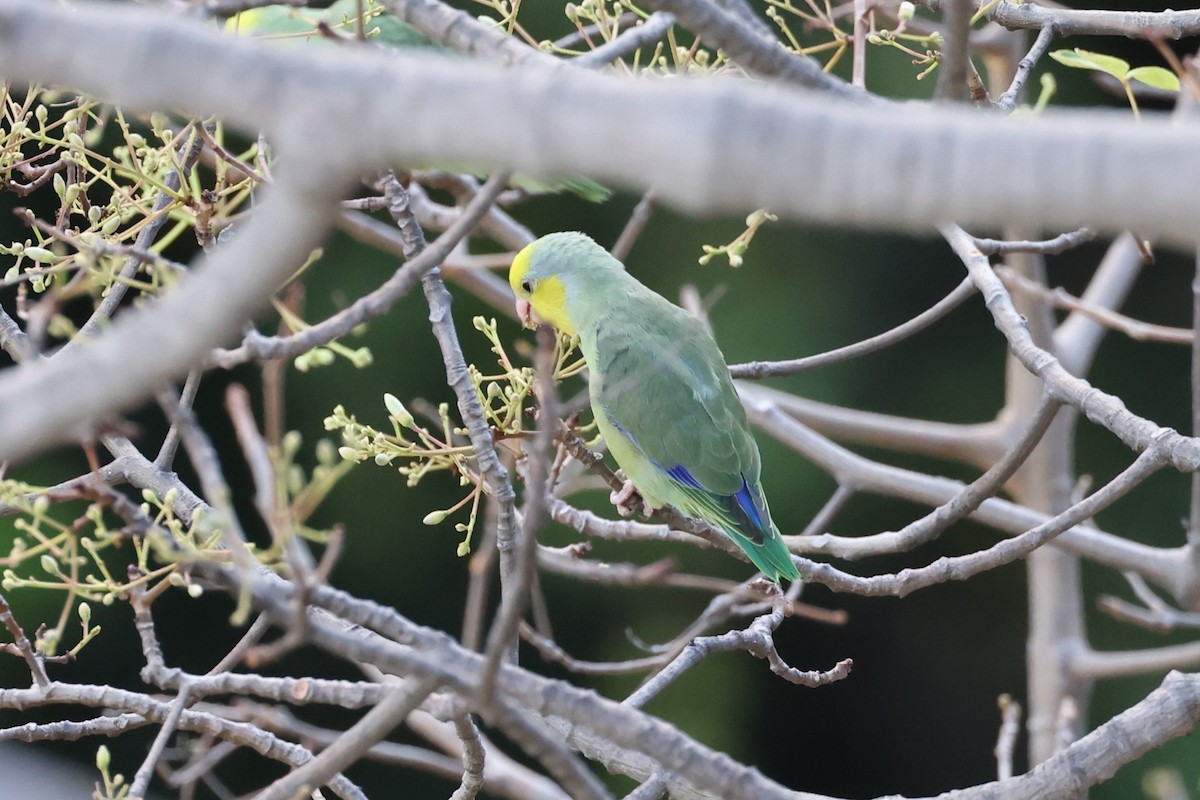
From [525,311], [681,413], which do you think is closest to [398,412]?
[681,413]

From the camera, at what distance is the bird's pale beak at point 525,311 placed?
1580 millimetres

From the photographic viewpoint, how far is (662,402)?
146 cm

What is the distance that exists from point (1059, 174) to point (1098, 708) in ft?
9.32

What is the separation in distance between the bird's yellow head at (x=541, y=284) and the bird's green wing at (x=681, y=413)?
0.08 meters

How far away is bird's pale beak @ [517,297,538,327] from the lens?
1.58 meters

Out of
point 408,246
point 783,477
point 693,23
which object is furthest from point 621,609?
point 693,23

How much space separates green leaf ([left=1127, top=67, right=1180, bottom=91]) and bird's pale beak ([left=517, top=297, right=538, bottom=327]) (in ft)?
2.83

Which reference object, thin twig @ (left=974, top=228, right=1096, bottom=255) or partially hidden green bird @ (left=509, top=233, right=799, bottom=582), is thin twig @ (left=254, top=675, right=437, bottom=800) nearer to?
thin twig @ (left=974, top=228, right=1096, bottom=255)

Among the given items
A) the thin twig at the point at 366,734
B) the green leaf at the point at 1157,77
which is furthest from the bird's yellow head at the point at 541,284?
the thin twig at the point at 366,734

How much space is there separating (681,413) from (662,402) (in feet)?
0.09

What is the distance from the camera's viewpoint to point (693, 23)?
661 mm

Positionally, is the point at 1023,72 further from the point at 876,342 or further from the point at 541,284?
the point at 541,284

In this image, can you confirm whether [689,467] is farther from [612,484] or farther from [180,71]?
[180,71]

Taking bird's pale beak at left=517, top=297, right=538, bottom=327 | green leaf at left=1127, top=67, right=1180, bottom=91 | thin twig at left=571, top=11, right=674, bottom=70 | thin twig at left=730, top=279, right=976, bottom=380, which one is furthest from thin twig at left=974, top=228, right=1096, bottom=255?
bird's pale beak at left=517, top=297, right=538, bottom=327
